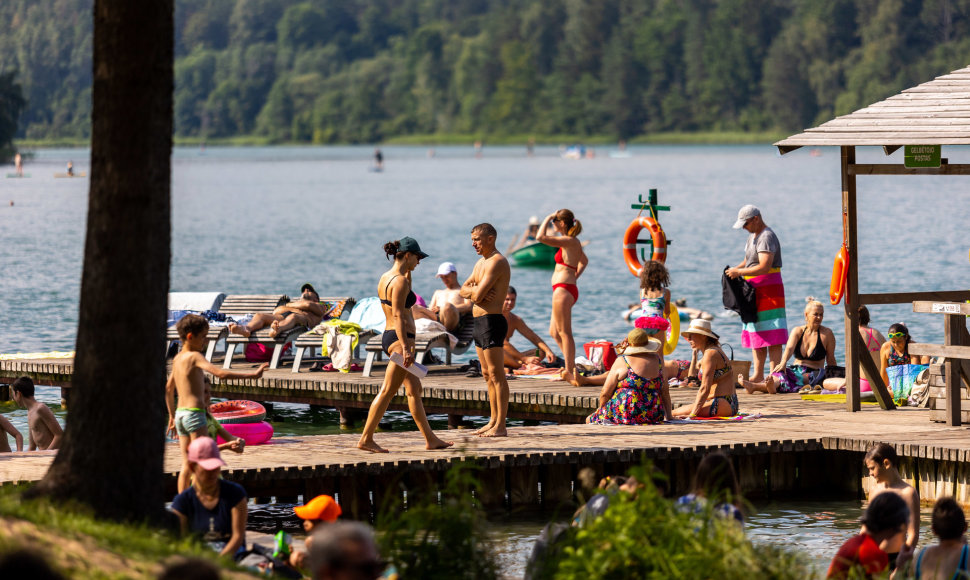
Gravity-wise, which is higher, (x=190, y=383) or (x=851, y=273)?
(x=851, y=273)

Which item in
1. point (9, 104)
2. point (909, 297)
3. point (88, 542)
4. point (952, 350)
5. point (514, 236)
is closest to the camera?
point (88, 542)

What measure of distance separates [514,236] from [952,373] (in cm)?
3857

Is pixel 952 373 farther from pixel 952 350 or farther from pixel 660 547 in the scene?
pixel 660 547

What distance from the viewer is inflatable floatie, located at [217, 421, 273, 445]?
12.1 m

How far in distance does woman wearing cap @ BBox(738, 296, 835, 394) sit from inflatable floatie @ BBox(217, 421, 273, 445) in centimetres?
507

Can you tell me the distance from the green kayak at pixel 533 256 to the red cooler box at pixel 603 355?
28.4 meters

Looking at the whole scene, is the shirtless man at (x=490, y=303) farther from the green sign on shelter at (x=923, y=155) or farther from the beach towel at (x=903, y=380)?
the beach towel at (x=903, y=380)

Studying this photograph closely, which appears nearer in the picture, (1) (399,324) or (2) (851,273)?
(1) (399,324)

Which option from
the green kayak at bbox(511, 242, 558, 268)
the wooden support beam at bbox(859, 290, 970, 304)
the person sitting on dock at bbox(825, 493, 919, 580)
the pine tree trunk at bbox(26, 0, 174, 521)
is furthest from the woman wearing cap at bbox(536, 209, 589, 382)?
the green kayak at bbox(511, 242, 558, 268)

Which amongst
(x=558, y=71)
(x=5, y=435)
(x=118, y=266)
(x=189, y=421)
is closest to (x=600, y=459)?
(x=189, y=421)

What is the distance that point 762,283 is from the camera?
14.6 m

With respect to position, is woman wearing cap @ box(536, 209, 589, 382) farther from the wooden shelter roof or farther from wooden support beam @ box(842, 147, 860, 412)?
wooden support beam @ box(842, 147, 860, 412)

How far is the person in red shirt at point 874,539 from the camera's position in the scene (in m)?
8.19

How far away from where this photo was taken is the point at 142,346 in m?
7.98
